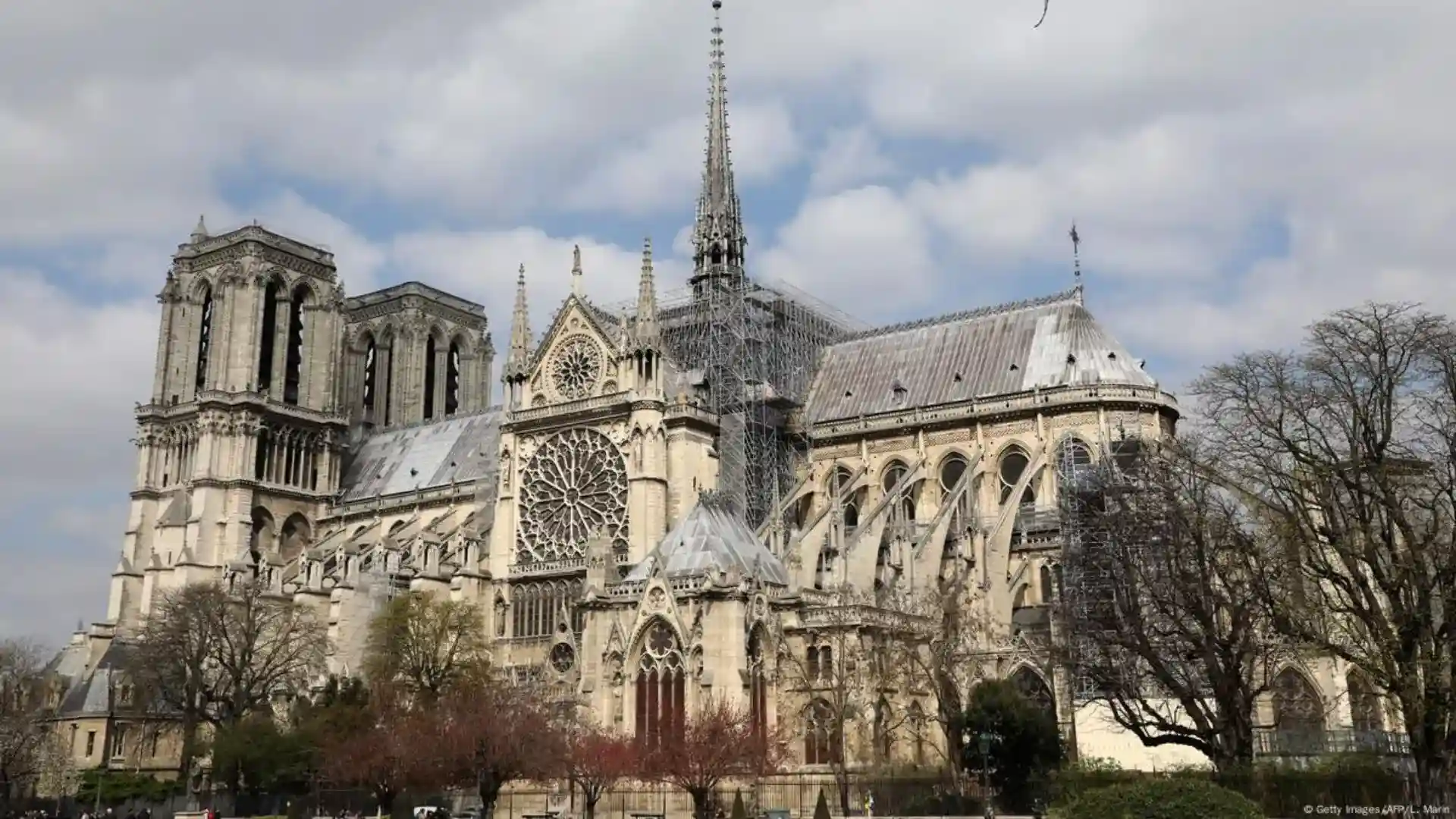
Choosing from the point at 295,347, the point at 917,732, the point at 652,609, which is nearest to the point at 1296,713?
the point at 917,732

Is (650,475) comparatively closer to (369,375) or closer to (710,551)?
(710,551)

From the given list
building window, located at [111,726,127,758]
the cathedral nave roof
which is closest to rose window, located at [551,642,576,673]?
the cathedral nave roof

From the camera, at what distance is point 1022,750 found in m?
33.6

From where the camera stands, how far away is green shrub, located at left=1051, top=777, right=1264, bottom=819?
59.2ft

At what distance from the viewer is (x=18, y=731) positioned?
4884cm

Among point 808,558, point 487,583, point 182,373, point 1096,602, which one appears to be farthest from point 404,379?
point 1096,602

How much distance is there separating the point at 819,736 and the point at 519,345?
76.6 feet

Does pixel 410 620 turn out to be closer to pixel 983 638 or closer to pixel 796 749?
pixel 796 749

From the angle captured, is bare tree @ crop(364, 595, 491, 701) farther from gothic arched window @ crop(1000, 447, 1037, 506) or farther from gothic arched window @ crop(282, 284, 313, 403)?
gothic arched window @ crop(282, 284, 313, 403)

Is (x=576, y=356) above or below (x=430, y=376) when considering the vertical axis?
below

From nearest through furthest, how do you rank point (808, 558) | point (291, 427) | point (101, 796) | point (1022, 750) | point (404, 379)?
point (1022, 750) < point (808, 558) < point (101, 796) < point (291, 427) < point (404, 379)

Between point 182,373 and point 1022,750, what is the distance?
4984cm

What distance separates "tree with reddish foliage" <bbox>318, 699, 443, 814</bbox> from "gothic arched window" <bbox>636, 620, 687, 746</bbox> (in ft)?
18.4

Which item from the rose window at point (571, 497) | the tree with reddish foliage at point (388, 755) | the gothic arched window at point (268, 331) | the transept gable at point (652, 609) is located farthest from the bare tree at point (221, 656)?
the gothic arched window at point (268, 331)
